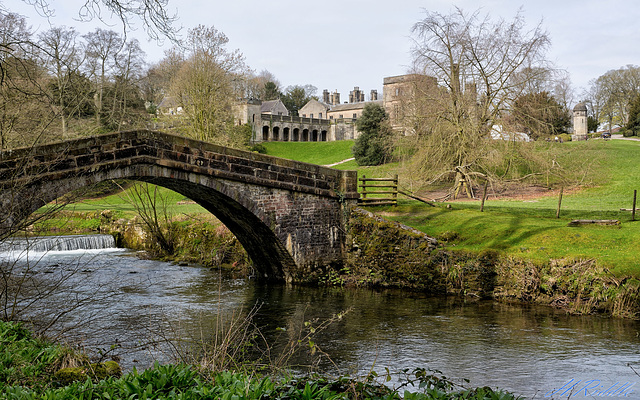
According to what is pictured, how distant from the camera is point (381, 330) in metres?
11.1

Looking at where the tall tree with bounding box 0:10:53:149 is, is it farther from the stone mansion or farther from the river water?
the stone mansion

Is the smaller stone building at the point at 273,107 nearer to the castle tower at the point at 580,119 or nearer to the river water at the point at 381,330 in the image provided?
the castle tower at the point at 580,119

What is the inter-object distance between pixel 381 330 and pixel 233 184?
5.27 m

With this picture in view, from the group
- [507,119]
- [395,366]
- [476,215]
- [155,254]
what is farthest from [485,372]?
[507,119]

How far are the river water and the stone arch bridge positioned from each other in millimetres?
1191

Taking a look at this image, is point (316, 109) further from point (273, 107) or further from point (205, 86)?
point (205, 86)

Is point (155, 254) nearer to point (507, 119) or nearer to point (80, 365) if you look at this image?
point (80, 365)

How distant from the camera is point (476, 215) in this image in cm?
1802

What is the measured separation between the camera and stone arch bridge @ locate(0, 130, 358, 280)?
1012 cm

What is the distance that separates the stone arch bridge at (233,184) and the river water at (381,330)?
3.91ft

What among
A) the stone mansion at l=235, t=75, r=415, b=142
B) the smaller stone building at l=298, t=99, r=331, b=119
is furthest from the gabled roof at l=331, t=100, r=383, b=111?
the smaller stone building at l=298, t=99, r=331, b=119

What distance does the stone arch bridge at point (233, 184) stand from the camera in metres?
10.1

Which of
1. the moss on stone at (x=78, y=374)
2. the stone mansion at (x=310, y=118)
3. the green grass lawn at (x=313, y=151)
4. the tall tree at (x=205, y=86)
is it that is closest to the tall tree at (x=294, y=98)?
the stone mansion at (x=310, y=118)

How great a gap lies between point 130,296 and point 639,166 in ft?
101
